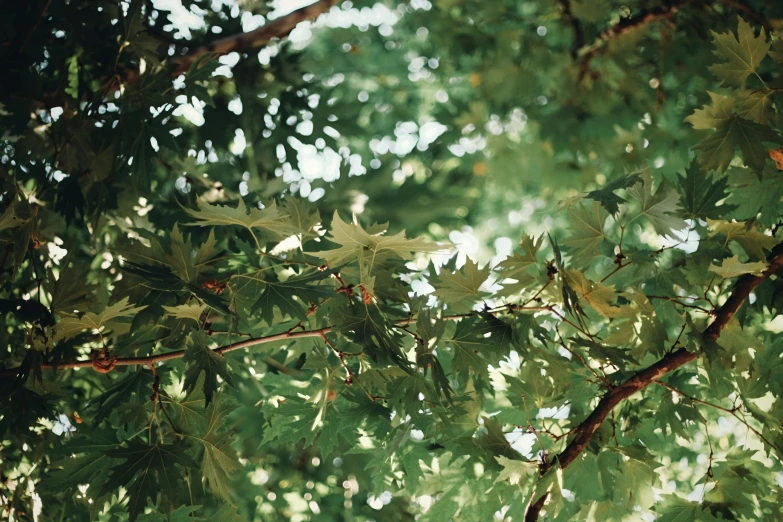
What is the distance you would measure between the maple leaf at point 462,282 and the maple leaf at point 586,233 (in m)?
0.27

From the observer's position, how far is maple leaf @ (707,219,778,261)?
54.5 inches

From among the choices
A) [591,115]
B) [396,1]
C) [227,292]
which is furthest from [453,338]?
[396,1]

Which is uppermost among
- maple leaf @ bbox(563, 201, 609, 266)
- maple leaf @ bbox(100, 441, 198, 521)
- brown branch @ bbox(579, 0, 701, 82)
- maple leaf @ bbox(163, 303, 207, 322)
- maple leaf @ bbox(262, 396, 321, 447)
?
maple leaf @ bbox(163, 303, 207, 322)

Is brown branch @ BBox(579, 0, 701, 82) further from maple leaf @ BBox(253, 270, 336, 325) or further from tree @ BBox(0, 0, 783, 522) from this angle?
maple leaf @ BBox(253, 270, 336, 325)

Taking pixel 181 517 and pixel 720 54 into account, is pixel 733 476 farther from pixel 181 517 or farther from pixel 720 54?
pixel 181 517

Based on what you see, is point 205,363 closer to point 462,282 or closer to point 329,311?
point 329,311

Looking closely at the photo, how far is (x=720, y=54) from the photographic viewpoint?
1.48 meters

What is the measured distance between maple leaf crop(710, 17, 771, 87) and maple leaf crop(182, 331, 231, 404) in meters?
1.25

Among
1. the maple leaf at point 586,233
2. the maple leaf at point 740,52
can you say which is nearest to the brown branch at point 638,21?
the maple leaf at point 740,52

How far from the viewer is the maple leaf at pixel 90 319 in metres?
1.25

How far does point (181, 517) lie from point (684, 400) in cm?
118

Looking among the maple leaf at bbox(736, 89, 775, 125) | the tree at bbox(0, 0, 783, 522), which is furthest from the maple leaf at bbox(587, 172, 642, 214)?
the maple leaf at bbox(736, 89, 775, 125)

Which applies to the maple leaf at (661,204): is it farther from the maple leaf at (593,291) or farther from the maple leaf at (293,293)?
the maple leaf at (293,293)

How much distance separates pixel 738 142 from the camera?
1420 millimetres
